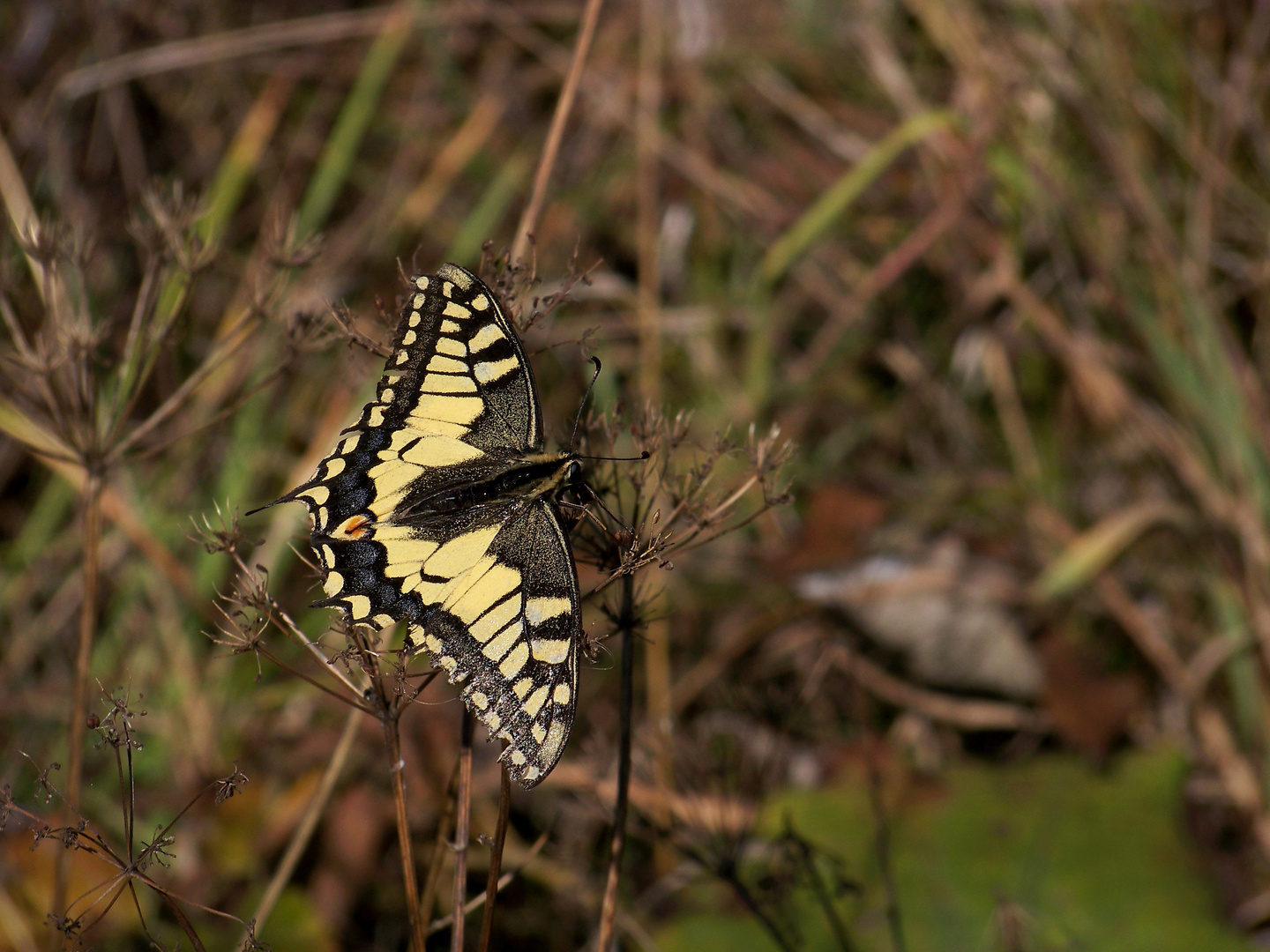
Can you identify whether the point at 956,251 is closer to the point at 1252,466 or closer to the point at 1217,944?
the point at 1252,466

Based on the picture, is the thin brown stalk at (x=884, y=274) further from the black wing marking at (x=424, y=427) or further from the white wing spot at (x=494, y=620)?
the white wing spot at (x=494, y=620)

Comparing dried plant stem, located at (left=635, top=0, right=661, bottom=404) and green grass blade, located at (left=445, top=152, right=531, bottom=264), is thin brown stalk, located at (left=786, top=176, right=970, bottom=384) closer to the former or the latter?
dried plant stem, located at (left=635, top=0, right=661, bottom=404)

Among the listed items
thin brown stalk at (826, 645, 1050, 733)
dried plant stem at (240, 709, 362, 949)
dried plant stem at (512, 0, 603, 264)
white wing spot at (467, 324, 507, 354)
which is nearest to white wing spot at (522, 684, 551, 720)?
dried plant stem at (240, 709, 362, 949)

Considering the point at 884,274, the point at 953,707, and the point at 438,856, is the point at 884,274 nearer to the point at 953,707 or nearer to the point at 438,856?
the point at 953,707

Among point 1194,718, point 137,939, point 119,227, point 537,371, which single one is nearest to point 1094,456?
point 1194,718

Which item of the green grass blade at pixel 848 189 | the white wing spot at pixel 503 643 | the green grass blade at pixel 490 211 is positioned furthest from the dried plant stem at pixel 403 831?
the green grass blade at pixel 848 189

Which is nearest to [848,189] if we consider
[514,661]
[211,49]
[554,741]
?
[211,49]
